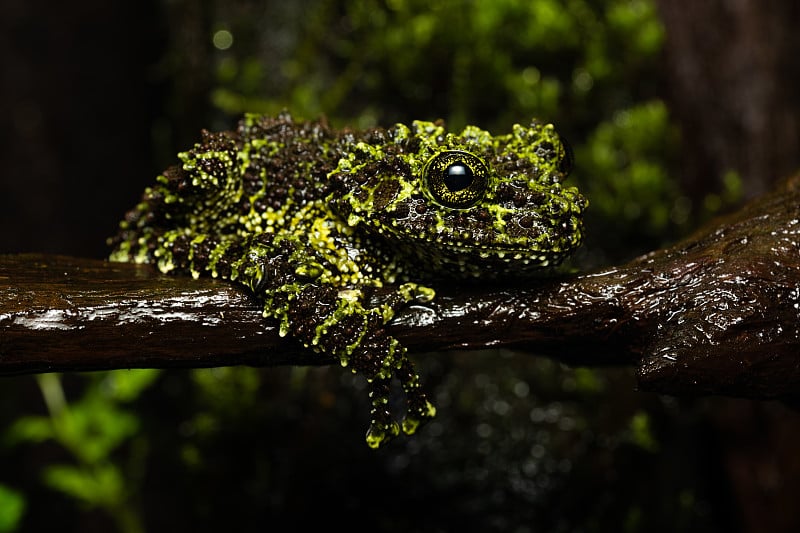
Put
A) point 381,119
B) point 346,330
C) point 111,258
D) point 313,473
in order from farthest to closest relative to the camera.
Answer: point 381,119 → point 313,473 → point 111,258 → point 346,330

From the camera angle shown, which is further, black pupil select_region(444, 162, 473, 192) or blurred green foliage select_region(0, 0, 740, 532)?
blurred green foliage select_region(0, 0, 740, 532)

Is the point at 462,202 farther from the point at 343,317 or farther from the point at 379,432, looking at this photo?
the point at 379,432

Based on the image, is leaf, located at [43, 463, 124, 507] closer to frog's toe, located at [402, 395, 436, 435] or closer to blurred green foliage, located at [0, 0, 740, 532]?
blurred green foliage, located at [0, 0, 740, 532]

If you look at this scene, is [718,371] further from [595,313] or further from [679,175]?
[679,175]

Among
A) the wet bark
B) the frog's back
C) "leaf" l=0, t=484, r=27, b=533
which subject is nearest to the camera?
the wet bark

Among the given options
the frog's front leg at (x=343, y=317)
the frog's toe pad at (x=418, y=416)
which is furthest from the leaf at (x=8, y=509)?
the frog's toe pad at (x=418, y=416)

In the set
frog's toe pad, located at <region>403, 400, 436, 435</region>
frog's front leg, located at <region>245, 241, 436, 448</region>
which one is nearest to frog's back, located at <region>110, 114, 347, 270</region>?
frog's front leg, located at <region>245, 241, 436, 448</region>

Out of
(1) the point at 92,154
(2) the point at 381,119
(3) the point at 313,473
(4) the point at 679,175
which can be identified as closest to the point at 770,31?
(4) the point at 679,175
